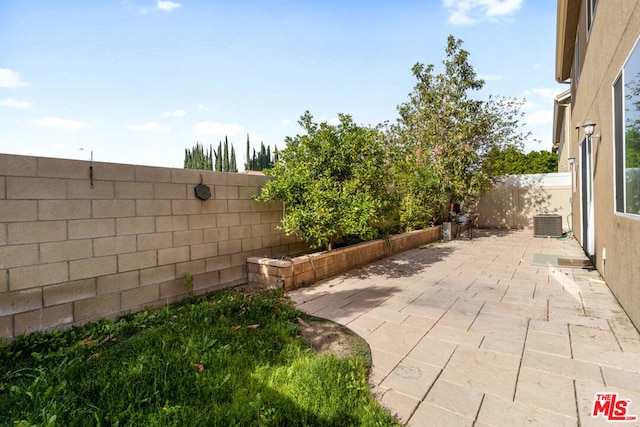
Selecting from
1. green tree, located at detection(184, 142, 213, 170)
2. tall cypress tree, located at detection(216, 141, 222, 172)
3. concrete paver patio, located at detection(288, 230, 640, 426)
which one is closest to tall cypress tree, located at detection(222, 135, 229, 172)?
tall cypress tree, located at detection(216, 141, 222, 172)

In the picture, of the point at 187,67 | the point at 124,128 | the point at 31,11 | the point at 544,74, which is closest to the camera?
the point at 31,11

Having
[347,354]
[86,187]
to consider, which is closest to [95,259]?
[86,187]

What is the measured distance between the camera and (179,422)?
67.3 inches

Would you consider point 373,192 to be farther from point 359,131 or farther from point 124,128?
point 124,128

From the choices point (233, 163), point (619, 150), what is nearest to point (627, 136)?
point (619, 150)

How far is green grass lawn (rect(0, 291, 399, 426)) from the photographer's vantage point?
1.76 metres

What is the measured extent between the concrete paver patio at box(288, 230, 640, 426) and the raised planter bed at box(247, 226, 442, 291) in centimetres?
22

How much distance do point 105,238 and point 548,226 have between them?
37.4 ft

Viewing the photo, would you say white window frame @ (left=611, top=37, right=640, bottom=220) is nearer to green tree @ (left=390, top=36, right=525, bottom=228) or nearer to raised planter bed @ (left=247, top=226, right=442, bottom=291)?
raised planter bed @ (left=247, top=226, right=442, bottom=291)

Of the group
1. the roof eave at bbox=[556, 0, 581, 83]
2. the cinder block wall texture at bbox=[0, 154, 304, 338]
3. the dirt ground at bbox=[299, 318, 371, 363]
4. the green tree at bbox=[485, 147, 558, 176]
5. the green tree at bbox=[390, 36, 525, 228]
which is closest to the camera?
the dirt ground at bbox=[299, 318, 371, 363]

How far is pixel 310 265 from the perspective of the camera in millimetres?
4918

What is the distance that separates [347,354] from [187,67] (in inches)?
286

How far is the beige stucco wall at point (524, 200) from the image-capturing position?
11859 millimetres

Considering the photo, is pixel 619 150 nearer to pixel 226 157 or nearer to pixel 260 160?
pixel 260 160
